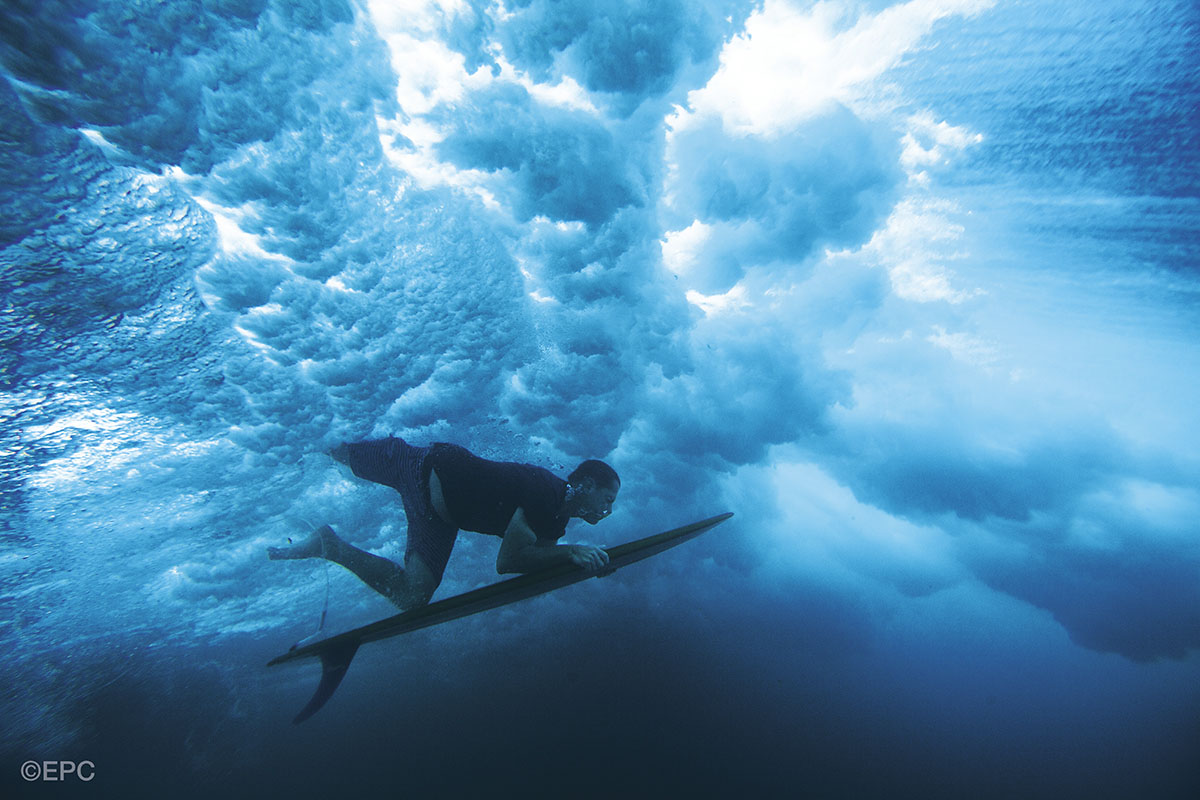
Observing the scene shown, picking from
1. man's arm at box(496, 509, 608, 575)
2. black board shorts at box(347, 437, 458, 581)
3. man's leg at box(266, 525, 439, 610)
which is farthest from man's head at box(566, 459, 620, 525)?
man's leg at box(266, 525, 439, 610)

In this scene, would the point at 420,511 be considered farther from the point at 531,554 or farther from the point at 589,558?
the point at 589,558

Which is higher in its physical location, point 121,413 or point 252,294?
point 252,294

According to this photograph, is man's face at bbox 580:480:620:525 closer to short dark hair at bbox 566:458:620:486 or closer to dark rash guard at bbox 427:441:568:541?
short dark hair at bbox 566:458:620:486

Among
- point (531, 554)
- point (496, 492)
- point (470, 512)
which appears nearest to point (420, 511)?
point (470, 512)

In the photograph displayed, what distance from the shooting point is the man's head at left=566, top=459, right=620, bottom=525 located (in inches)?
157

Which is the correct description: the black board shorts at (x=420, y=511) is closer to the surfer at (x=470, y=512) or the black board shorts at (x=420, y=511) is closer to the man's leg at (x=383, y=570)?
the surfer at (x=470, y=512)

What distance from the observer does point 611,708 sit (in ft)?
101

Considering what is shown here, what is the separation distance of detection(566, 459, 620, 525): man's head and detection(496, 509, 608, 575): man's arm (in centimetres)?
74

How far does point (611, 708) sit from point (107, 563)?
3163 centimetres

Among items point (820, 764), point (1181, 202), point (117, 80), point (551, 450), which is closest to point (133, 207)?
point (117, 80)

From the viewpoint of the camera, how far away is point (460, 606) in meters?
3.20

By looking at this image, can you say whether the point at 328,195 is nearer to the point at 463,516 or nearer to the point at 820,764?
the point at 463,516

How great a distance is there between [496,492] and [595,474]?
3.32 feet

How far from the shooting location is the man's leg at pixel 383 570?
434 centimetres
